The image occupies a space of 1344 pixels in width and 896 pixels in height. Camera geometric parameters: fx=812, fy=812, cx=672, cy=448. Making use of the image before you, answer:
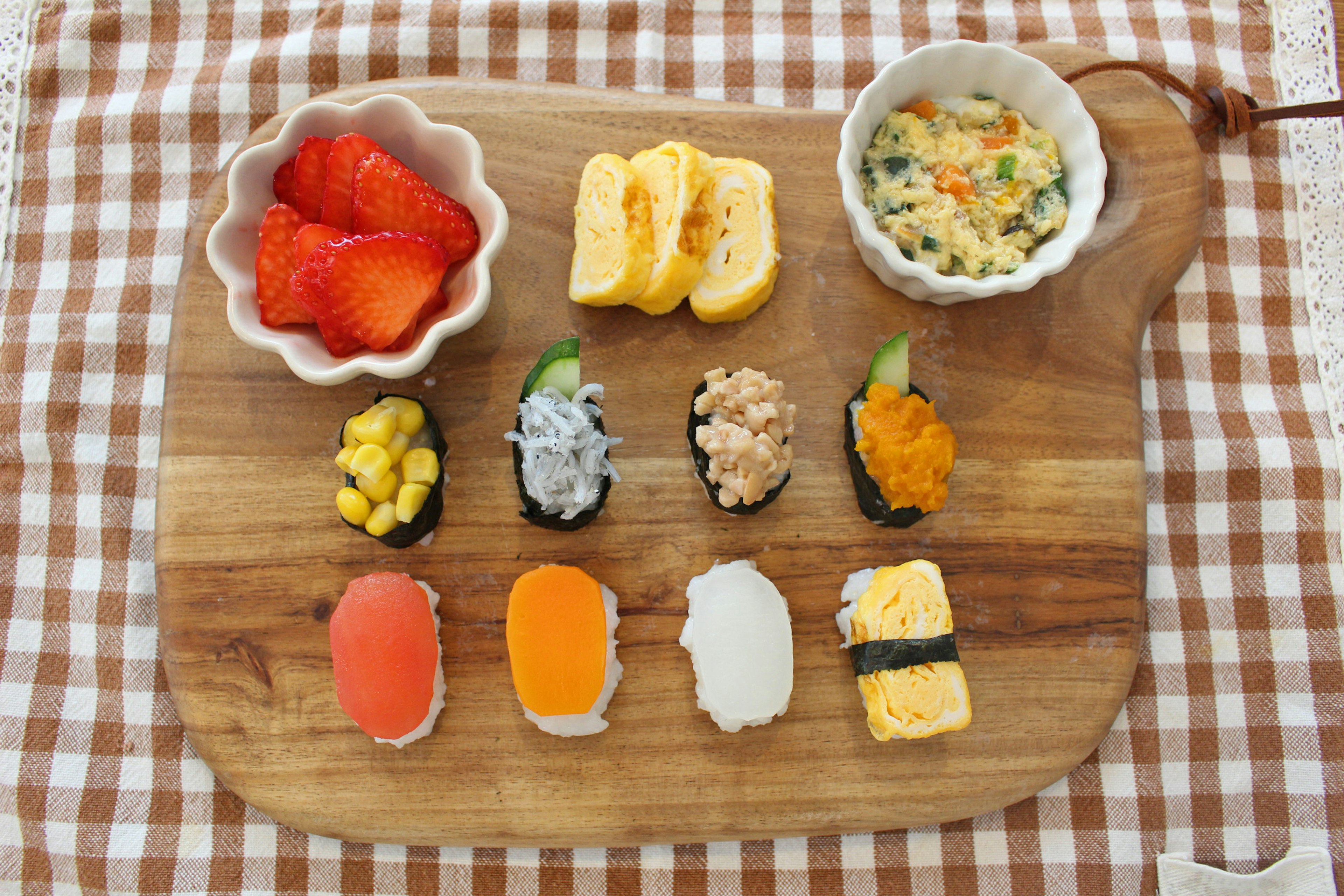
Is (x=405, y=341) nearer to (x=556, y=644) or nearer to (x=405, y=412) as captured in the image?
(x=405, y=412)

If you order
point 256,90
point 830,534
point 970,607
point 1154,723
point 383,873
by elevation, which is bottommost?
point 383,873

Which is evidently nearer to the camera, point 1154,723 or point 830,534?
point 830,534

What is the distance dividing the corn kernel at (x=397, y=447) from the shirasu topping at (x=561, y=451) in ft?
1.03

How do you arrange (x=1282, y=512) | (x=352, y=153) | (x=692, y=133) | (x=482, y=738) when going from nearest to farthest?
1. (x=352, y=153)
2. (x=482, y=738)
3. (x=692, y=133)
4. (x=1282, y=512)

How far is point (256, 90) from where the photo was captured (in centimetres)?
297

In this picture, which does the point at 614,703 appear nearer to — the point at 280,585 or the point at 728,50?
the point at 280,585

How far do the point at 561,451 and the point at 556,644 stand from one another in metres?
0.56

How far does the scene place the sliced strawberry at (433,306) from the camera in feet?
7.61

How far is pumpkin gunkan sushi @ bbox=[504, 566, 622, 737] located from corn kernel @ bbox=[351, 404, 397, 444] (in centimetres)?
59

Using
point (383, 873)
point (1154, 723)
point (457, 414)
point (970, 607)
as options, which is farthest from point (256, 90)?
point (1154, 723)

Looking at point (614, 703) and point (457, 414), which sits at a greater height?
point (457, 414)

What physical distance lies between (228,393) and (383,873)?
1.65 m

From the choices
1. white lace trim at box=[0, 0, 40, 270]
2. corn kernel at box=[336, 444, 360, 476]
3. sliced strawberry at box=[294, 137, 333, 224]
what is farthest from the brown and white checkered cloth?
corn kernel at box=[336, 444, 360, 476]

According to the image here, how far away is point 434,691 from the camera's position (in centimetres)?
245
